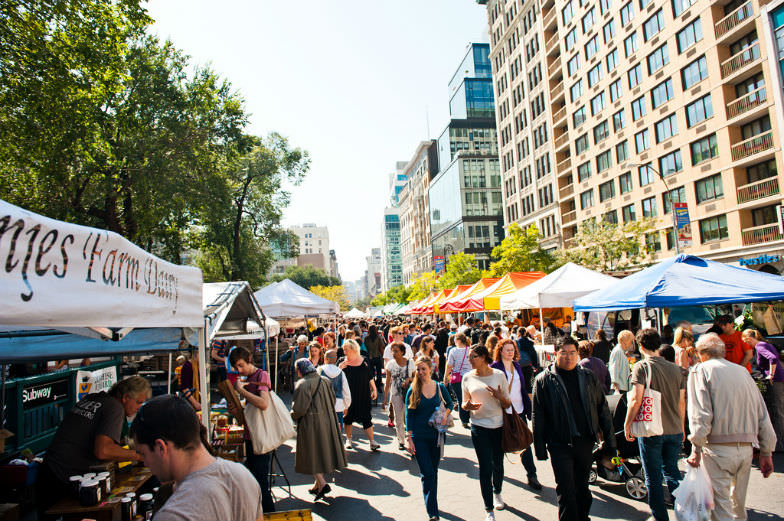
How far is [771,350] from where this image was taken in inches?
291

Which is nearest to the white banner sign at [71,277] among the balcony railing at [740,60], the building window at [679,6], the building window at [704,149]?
the balcony railing at [740,60]

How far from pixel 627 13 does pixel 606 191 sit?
14.4m

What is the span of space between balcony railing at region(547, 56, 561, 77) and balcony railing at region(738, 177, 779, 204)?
2606 centimetres

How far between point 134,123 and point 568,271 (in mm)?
17047

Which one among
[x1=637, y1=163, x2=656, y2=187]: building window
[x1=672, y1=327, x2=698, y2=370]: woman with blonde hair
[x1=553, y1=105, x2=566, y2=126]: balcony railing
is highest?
[x1=553, y1=105, x2=566, y2=126]: balcony railing

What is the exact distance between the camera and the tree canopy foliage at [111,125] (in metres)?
12.3

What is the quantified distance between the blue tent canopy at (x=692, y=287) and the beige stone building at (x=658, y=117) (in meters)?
18.7

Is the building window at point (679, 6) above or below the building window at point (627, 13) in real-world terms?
below

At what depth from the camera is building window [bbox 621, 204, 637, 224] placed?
39875mm

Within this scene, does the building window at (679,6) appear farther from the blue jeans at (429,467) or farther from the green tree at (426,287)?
the blue jeans at (429,467)

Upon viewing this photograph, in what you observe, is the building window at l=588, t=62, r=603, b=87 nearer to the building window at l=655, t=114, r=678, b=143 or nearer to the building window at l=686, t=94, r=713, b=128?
the building window at l=655, t=114, r=678, b=143

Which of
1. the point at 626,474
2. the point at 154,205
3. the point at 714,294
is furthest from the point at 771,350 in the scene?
the point at 154,205

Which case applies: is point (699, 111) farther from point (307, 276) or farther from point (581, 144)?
point (307, 276)

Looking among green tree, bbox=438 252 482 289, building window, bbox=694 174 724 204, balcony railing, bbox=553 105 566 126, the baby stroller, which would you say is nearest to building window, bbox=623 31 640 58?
→ balcony railing, bbox=553 105 566 126
